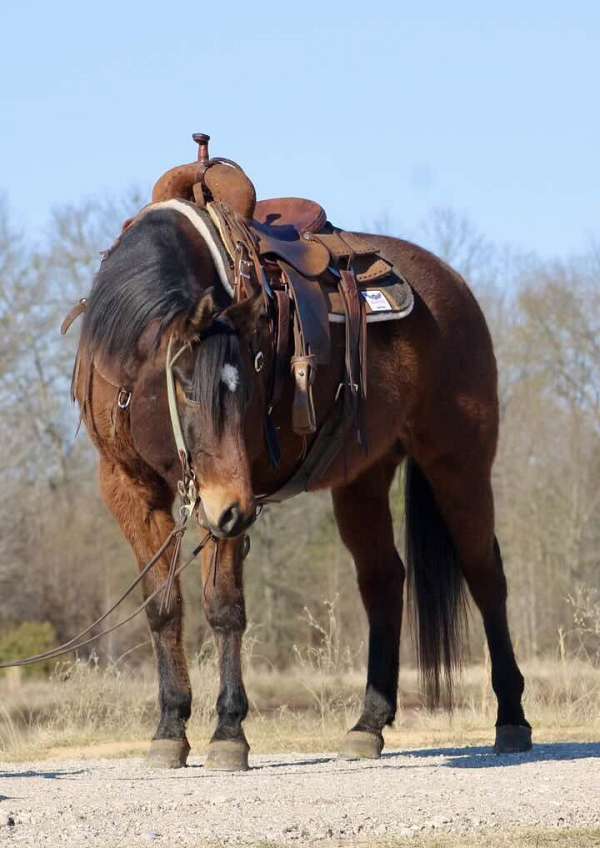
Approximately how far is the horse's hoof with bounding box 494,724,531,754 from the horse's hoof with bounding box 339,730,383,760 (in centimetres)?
61

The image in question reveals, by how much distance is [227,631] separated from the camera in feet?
20.6

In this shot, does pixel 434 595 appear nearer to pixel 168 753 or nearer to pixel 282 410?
pixel 282 410

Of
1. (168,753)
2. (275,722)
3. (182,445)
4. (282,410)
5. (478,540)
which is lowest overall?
(275,722)

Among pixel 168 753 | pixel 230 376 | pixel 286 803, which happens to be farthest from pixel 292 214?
pixel 286 803

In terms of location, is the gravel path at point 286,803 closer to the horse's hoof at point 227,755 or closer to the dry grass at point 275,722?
the horse's hoof at point 227,755

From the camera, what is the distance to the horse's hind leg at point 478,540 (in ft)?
25.0

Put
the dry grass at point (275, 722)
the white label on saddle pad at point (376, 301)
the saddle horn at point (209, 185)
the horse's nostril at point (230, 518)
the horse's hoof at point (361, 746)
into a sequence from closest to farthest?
the horse's nostril at point (230, 518), the saddle horn at point (209, 185), the horse's hoof at point (361, 746), the white label on saddle pad at point (376, 301), the dry grass at point (275, 722)

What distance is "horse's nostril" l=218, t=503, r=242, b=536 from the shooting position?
564 cm

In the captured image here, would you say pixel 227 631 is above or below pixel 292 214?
below

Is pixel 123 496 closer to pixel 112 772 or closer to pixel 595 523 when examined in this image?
pixel 112 772

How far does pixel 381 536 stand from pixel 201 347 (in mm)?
2295

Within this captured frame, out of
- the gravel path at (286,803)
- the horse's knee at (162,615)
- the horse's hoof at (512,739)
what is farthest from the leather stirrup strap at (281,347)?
the horse's hoof at (512,739)

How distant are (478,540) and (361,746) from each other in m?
1.26

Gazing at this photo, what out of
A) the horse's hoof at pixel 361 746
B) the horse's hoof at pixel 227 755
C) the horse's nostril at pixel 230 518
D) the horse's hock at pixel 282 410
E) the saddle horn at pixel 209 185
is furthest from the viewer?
the horse's hoof at pixel 361 746
